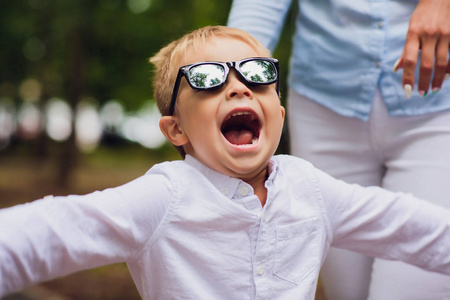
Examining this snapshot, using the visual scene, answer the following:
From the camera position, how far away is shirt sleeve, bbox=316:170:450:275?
188cm

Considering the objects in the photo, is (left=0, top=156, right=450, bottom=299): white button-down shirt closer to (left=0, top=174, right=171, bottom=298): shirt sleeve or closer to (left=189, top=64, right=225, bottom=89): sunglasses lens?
(left=0, top=174, right=171, bottom=298): shirt sleeve

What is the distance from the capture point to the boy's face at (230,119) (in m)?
1.78

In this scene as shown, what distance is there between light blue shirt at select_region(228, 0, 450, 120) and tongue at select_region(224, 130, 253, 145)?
0.62m

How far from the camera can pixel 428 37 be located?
74.7 inches

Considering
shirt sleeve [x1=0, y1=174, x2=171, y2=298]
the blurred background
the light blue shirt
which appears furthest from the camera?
the blurred background

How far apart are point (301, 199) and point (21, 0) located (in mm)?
12002

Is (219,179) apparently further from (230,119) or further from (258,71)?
(258,71)

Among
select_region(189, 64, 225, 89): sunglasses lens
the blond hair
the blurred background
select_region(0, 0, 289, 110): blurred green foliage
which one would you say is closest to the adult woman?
the blond hair

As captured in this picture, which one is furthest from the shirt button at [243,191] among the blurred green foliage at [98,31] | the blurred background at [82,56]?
the blurred green foliage at [98,31]

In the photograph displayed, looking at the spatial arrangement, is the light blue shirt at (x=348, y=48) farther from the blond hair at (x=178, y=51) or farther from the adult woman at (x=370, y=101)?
the blond hair at (x=178, y=51)

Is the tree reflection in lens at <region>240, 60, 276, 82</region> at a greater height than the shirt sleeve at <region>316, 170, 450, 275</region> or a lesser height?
greater

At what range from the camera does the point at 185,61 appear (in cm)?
194

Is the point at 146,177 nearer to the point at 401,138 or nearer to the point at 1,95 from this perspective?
the point at 401,138

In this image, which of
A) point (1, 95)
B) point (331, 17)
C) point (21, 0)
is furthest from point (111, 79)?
point (331, 17)
